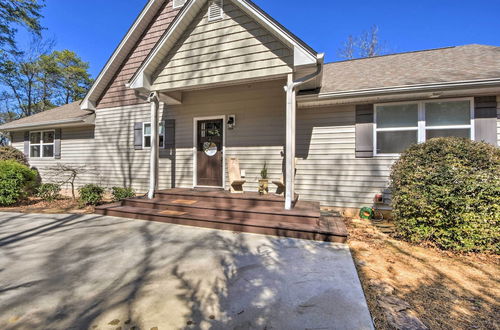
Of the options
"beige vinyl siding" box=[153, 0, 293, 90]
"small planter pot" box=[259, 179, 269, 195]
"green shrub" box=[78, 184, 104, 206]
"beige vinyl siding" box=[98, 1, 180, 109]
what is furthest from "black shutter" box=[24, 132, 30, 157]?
"small planter pot" box=[259, 179, 269, 195]

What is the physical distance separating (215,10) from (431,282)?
19.8ft

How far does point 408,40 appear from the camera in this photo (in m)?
15.7

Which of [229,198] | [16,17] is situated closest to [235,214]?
[229,198]

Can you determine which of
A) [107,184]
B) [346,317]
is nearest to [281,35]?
[346,317]

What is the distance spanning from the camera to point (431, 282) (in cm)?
262

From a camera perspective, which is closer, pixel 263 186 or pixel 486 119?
pixel 486 119

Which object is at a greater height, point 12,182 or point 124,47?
point 124,47

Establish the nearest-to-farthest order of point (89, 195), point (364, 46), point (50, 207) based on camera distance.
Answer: point (89, 195) < point (50, 207) < point (364, 46)

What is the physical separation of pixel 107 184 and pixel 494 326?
31.4 feet

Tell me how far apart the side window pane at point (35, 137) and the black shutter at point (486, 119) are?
14421 mm

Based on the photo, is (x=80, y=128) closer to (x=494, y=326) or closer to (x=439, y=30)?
(x=494, y=326)

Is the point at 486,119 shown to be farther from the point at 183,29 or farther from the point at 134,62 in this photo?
the point at 134,62

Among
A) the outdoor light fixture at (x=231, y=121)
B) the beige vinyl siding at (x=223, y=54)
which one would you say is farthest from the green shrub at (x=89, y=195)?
the outdoor light fixture at (x=231, y=121)

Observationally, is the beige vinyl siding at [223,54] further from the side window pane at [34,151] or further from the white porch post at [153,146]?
the side window pane at [34,151]
